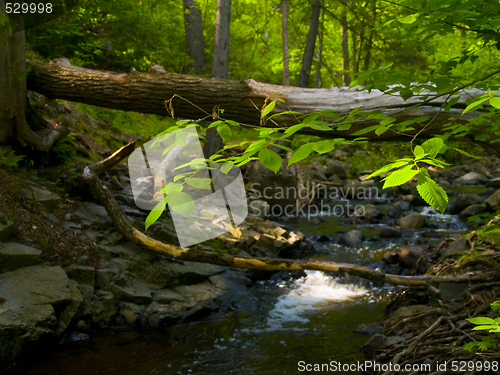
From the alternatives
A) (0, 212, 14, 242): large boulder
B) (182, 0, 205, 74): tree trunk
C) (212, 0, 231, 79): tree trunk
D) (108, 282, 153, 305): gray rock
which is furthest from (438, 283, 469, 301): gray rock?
Answer: (182, 0, 205, 74): tree trunk

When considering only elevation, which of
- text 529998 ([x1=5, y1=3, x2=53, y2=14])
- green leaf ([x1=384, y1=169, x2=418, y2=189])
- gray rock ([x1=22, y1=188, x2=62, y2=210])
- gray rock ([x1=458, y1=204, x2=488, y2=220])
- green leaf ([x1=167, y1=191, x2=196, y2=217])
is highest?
text 529998 ([x1=5, y1=3, x2=53, y2=14])

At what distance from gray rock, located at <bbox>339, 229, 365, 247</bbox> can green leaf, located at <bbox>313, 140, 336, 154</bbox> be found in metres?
6.71

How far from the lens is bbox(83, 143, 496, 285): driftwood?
4336 mm

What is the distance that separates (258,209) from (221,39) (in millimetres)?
4228

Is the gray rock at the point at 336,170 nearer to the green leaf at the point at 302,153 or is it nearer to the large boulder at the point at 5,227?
the large boulder at the point at 5,227

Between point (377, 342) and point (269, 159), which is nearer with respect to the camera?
point (269, 159)

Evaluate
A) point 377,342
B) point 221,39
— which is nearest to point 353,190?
point 221,39

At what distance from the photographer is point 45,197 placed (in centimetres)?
542

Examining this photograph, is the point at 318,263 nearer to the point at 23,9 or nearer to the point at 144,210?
the point at 144,210

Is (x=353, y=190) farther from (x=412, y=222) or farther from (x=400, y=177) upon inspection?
(x=400, y=177)

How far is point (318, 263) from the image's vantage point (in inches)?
177

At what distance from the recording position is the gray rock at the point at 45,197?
208 inches

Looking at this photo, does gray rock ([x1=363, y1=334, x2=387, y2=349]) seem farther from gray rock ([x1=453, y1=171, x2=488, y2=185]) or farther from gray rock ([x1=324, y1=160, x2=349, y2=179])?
gray rock ([x1=453, y1=171, x2=488, y2=185])

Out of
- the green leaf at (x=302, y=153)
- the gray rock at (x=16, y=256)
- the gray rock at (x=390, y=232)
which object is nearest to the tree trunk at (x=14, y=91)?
the gray rock at (x=16, y=256)
